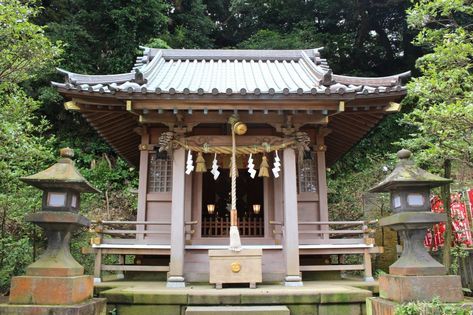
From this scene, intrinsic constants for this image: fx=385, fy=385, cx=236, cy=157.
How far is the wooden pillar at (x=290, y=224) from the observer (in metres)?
7.05

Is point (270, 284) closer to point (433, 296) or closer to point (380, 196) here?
point (433, 296)

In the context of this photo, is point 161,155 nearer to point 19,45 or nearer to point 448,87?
point 19,45

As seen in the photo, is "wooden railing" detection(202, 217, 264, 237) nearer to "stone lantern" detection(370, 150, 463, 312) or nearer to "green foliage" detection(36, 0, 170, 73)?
"stone lantern" detection(370, 150, 463, 312)

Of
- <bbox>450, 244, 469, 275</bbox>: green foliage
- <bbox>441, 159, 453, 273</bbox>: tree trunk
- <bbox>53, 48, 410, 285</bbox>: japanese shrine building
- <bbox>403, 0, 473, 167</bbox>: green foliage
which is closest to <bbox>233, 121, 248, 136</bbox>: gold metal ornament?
<bbox>53, 48, 410, 285</bbox>: japanese shrine building

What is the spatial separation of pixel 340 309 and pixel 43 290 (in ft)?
14.1

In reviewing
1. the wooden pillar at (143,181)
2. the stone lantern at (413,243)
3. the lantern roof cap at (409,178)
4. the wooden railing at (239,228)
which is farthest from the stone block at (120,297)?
the lantern roof cap at (409,178)

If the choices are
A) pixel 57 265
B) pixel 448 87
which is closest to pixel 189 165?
pixel 57 265

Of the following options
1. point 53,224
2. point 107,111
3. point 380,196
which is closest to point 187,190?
point 107,111

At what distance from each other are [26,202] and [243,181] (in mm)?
6063

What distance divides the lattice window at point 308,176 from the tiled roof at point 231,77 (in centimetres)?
183

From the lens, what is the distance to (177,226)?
7223 mm

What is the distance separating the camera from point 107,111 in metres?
7.68

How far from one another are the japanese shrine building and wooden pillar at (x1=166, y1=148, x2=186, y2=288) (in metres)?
0.02

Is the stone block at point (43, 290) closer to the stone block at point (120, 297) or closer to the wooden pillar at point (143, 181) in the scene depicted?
the stone block at point (120, 297)
